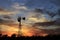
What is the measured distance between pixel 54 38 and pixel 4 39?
44.5ft

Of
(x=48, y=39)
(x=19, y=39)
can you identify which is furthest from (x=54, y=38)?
(x=19, y=39)

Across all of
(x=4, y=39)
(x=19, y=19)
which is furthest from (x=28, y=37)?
(x=19, y=19)

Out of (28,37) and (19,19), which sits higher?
(19,19)

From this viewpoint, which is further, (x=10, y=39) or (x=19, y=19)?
(x=10, y=39)

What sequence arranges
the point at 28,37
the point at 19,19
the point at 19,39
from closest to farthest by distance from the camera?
the point at 19,19, the point at 19,39, the point at 28,37

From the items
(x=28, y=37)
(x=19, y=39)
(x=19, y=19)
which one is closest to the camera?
(x=19, y=19)

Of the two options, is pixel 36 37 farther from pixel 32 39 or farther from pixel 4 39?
pixel 4 39

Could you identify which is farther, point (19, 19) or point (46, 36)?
point (46, 36)

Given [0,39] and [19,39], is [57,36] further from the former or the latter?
[0,39]

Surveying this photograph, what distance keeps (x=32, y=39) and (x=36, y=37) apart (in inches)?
71.7

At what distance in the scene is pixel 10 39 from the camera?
57.1 m

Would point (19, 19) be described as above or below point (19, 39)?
above

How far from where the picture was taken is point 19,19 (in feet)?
155

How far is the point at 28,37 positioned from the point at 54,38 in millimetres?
7314
